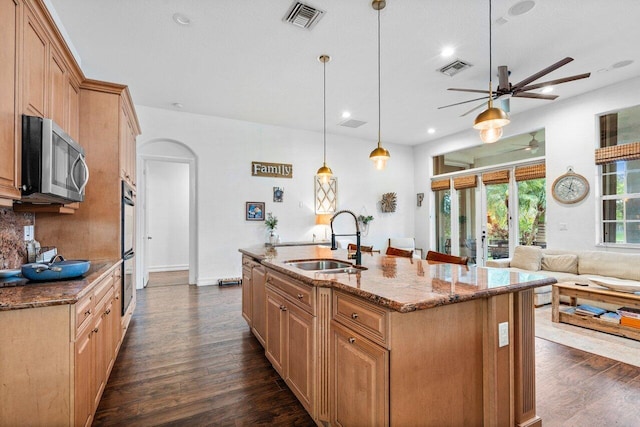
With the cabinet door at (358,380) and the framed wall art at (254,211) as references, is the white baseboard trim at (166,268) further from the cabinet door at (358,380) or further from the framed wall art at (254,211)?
the cabinet door at (358,380)

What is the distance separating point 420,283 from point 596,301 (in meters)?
3.21

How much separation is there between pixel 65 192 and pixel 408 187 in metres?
7.42

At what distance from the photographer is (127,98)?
3.09 meters

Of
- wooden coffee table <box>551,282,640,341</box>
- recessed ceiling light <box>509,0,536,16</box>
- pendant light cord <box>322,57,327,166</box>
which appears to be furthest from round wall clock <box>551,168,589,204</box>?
pendant light cord <box>322,57,327,166</box>

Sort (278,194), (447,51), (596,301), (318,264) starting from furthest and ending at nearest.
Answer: (278,194) < (447,51) < (596,301) < (318,264)

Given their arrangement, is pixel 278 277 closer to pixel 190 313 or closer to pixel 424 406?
pixel 424 406

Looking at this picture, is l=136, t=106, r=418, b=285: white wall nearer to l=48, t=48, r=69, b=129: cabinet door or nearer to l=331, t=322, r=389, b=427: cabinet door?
l=48, t=48, r=69, b=129: cabinet door

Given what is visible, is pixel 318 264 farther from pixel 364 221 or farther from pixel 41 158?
pixel 364 221

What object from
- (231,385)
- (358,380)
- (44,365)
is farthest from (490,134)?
(44,365)

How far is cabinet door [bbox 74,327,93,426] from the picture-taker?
1513 millimetres

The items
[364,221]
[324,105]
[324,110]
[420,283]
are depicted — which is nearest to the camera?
[420,283]

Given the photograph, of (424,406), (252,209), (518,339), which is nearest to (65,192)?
(424,406)

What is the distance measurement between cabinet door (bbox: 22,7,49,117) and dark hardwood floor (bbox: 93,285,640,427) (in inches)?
75.5

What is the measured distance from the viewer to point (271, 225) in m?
6.28
